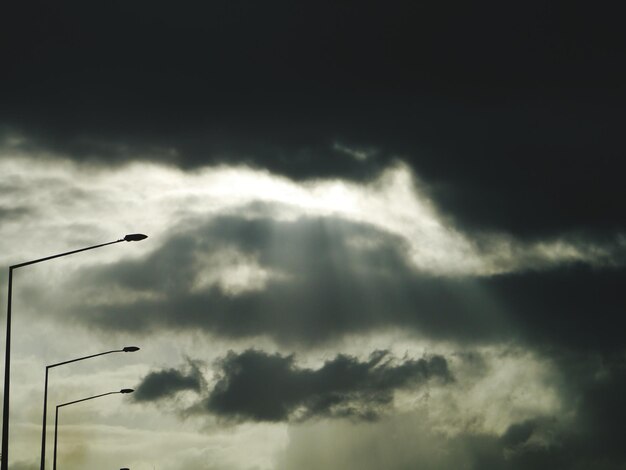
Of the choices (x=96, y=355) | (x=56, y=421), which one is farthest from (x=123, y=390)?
(x=96, y=355)

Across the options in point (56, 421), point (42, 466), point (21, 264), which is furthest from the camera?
point (56, 421)

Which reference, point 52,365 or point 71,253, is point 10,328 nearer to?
point 71,253

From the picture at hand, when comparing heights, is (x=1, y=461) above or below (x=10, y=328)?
below

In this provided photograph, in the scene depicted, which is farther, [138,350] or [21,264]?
[138,350]

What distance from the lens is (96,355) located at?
61531 millimetres

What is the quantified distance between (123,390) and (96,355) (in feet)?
38.1

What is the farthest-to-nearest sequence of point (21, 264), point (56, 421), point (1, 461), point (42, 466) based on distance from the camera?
point (56, 421)
point (42, 466)
point (21, 264)
point (1, 461)

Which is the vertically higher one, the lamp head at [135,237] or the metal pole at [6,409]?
the lamp head at [135,237]

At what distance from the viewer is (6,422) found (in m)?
41.2

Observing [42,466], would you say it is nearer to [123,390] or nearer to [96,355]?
[96,355]

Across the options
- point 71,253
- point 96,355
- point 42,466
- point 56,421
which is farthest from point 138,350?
point 71,253

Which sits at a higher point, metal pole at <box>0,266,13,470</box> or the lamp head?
the lamp head

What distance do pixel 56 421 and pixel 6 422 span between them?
30362 millimetres

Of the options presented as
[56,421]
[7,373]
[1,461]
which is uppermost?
[56,421]
